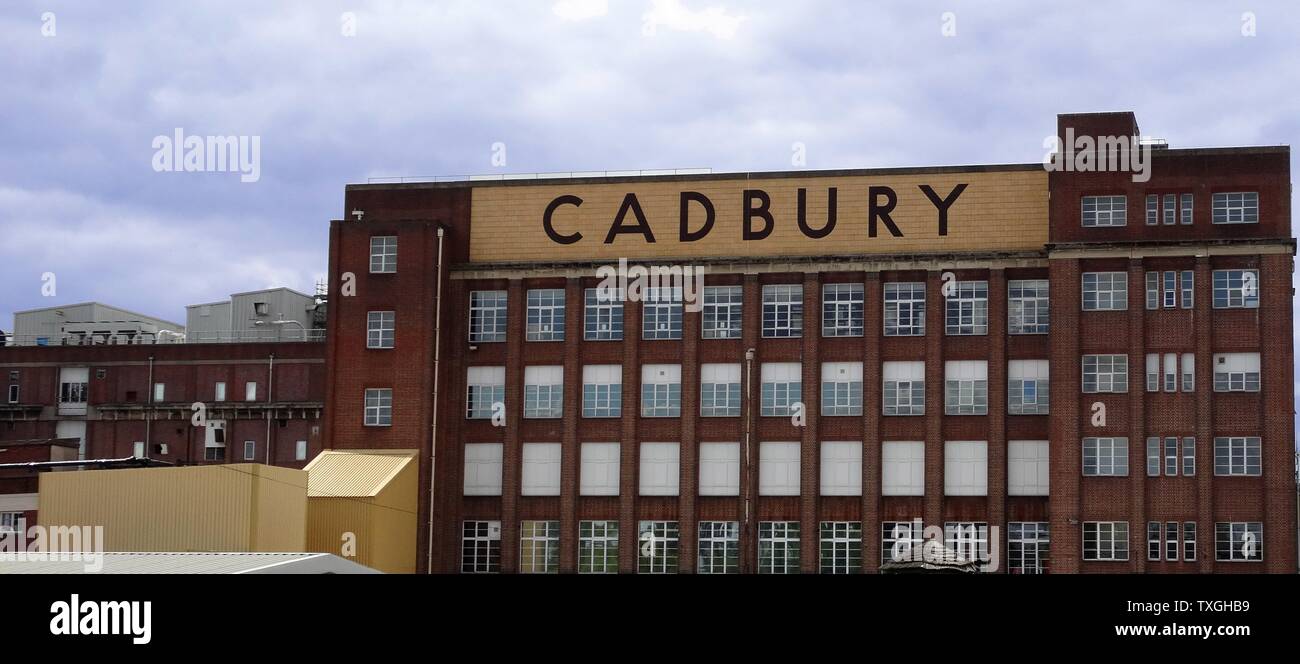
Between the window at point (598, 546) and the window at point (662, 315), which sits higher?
the window at point (662, 315)

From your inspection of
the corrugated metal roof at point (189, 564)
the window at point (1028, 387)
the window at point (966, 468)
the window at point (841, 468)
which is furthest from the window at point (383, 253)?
the window at point (1028, 387)

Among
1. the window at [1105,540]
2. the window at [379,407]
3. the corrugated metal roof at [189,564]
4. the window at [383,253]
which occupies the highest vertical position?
the window at [383,253]

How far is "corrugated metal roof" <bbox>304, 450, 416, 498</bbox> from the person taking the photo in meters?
74.6

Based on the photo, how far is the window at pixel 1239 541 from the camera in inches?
2820

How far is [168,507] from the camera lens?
204ft

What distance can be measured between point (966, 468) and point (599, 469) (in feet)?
59.9

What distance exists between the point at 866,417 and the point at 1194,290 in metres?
16.6

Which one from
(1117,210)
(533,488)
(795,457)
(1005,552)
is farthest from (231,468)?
(1117,210)

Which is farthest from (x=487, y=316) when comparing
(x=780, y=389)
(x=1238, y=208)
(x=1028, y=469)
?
(x=1238, y=208)

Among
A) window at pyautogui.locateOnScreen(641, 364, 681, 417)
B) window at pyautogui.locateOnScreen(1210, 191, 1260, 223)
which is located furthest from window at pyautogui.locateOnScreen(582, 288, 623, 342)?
window at pyautogui.locateOnScreen(1210, 191, 1260, 223)

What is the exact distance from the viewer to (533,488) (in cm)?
8056

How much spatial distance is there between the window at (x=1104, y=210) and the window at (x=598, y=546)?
2765 cm

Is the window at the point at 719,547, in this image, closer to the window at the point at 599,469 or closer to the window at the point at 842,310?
the window at the point at 599,469

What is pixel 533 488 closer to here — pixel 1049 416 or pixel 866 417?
pixel 866 417
